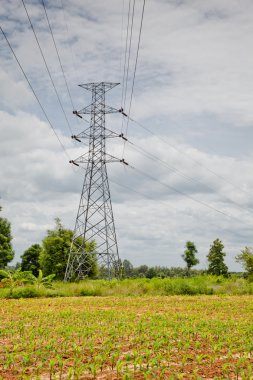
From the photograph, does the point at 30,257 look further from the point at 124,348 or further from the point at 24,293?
the point at 124,348

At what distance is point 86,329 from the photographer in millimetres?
10742

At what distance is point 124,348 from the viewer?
28.2ft

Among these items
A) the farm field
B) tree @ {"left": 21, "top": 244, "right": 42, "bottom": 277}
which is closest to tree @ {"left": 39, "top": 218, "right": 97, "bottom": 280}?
tree @ {"left": 21, "top": 244, "right": 42, "bottom": 277}

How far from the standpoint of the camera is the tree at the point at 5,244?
57688 millimetres

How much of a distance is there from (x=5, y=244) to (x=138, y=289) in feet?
121

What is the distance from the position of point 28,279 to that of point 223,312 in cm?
1807

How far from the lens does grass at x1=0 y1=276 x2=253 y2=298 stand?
2492cm

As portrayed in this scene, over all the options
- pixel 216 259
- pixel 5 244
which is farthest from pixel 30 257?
pixel 216 259

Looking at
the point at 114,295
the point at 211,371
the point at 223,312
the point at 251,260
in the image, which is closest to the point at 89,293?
the point at 114,295

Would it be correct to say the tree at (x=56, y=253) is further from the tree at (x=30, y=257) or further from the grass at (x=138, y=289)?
the grass at (x=138, y=289)

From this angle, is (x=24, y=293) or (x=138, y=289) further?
(x=138, y=289)

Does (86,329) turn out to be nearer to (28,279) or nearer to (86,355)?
(86,355)

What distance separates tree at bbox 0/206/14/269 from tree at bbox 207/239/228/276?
3567cm

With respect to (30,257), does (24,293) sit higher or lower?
lower
